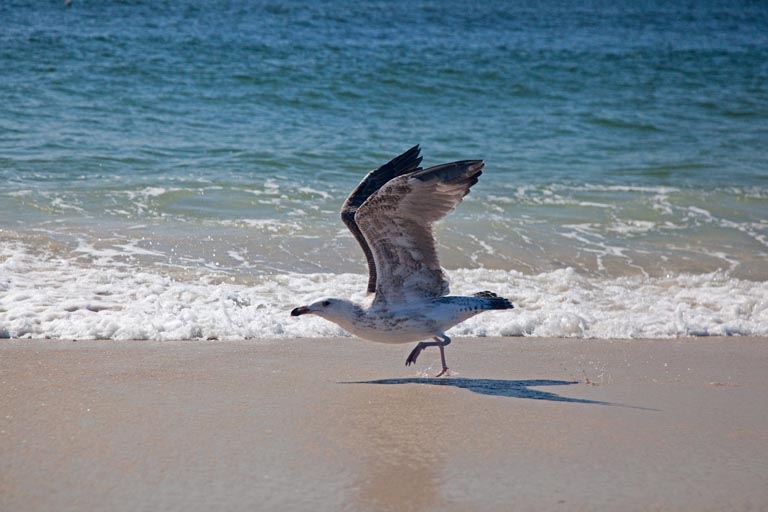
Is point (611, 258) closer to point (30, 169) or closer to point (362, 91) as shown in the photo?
point (30, 169)

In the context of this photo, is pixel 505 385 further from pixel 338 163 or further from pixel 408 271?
pixel 338 163

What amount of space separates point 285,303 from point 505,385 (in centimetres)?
230

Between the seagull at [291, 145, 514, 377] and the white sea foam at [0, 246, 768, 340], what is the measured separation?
84 cm

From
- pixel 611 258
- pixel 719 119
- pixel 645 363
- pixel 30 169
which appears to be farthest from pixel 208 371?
pixel 719 119

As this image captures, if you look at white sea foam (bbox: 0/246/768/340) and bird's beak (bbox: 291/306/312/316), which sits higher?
bird's beak (bbox: 291/306/312/316)

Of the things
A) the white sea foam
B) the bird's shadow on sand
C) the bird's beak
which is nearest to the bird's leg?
the bird's shadow on sand

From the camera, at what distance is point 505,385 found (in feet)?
17.7

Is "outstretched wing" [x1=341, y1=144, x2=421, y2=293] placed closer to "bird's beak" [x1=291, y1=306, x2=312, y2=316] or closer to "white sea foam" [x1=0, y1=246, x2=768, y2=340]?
"bird's beak" [x1=291, y1=306, x2=312, y2=316]

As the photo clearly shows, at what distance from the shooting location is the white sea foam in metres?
6.48

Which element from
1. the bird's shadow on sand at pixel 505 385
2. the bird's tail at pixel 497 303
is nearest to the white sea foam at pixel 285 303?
the bird's tail at pixel 497 303

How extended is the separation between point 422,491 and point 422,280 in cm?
231

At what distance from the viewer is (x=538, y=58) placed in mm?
20641

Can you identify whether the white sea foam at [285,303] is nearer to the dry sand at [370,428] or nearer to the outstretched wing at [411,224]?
the dry sand at [370,428]

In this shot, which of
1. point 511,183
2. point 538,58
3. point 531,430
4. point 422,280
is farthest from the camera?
point 538,58
